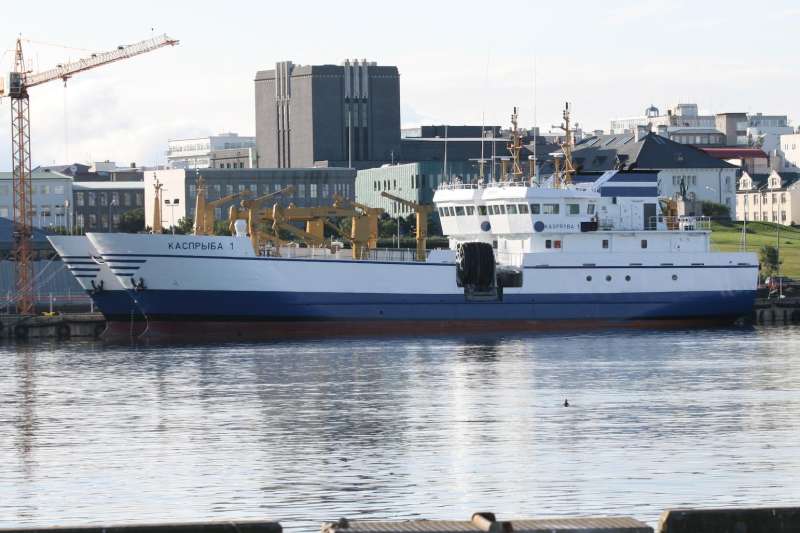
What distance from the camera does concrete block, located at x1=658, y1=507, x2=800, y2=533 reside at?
19.7 metres

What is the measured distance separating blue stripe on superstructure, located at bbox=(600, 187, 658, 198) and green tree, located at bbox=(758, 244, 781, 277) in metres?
31.3

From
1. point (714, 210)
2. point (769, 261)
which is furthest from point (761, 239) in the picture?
point (769, 261)

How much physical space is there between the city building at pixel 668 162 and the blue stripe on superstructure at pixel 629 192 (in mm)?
63538

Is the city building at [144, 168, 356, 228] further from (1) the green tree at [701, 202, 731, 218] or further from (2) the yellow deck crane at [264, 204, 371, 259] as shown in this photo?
(2) the yellow deck crane at [264, 204, 371, 259]

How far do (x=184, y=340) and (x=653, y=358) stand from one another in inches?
966

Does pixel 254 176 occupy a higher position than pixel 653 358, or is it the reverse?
pixel 254 176

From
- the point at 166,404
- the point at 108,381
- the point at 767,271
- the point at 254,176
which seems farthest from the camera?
the point at 254,176

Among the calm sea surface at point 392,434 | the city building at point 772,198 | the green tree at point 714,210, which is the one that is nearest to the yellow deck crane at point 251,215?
the calm sea surface at point 392,434

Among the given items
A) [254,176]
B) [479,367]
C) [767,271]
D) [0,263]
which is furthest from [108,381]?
[254,176]

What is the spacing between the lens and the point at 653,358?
6228 centimetres

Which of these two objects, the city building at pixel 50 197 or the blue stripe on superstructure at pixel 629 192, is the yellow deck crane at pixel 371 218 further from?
the city building at pixel 50 197

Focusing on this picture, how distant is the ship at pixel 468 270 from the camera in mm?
77125

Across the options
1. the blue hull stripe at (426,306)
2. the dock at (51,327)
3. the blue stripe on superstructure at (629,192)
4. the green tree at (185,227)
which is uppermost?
the blue stripe on superstructure at (629,192)

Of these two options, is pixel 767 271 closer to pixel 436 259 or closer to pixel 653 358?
pixel 436 259
